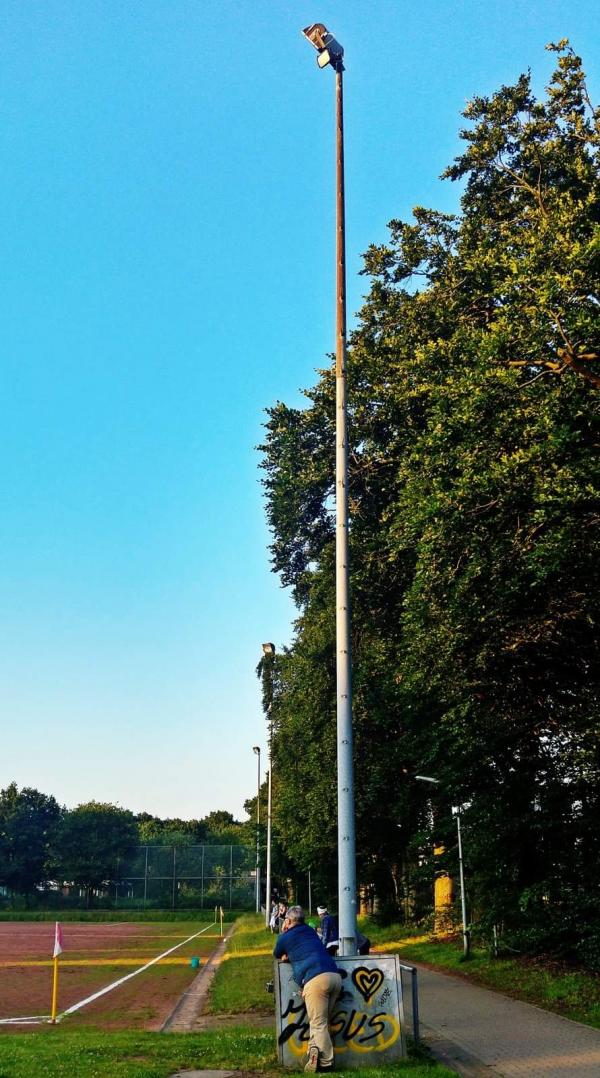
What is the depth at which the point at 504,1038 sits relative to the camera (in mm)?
12602

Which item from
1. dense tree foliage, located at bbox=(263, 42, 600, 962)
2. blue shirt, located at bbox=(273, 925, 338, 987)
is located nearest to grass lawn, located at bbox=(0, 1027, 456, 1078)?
blue shirt, located at bbox=(273, 925, 338, 987)

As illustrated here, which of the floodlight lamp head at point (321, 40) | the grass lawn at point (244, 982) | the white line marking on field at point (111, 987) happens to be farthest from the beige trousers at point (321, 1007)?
the floodlight lamp head at point (321, 40)

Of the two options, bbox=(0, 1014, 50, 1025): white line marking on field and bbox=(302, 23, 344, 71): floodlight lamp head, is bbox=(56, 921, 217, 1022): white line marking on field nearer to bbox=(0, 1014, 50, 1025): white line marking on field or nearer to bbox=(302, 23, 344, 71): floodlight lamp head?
bbox=(0, 1014, 50, 1025): white line marking on field

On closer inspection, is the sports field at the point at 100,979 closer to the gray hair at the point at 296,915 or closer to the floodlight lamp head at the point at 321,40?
the gray hair at the point at 296,915

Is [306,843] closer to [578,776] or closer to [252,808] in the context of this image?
[578,776]

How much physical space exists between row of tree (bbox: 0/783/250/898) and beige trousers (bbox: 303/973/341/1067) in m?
88.1

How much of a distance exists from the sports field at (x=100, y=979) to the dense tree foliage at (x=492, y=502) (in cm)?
743

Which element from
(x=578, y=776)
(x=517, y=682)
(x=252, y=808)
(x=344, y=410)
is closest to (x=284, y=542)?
(x=517, y=682)

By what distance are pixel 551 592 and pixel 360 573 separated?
716cm

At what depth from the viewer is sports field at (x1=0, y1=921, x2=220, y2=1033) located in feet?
58.7

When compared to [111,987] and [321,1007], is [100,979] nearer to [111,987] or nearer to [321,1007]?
[111,987]

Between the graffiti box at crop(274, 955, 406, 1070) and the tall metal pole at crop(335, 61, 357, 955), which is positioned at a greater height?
the tall metal pole at crop(335, 61, 357, 955)

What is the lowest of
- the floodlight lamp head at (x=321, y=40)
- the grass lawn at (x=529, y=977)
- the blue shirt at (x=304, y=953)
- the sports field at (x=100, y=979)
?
the sports field at (x=100, y=979)

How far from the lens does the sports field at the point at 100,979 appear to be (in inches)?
704
